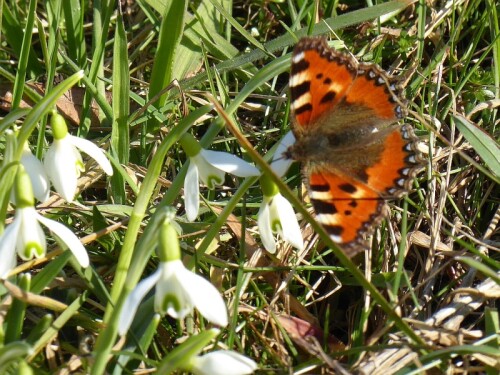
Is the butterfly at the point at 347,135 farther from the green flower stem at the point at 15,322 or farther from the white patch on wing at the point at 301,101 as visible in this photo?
the green flower stem at the point at 15,322

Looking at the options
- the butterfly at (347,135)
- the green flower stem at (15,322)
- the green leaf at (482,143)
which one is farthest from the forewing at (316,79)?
the green flower stem at (15,322)

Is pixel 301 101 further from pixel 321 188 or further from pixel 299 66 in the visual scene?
pixel 321 188

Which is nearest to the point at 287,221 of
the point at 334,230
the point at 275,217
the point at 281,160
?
the point at 275,217

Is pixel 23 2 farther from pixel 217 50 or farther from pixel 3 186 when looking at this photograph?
pixel 3 186

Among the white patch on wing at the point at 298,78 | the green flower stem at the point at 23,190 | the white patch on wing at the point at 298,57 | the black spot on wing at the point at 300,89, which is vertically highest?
the white patch on wing at the point at 298,57

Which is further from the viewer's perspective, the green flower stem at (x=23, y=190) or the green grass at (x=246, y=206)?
the green grass at (x=246, y=206)

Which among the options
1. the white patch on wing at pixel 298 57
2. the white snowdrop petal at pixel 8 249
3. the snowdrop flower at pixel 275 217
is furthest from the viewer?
the white patch on wing at pixel 298 57
